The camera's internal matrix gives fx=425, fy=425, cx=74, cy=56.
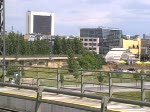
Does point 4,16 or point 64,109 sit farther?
point 4,16

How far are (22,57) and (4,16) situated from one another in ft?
424

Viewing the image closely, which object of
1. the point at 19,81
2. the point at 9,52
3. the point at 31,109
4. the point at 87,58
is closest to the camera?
the point at 31,109

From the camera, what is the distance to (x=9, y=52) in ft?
571

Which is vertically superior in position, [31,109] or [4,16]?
[4,16]

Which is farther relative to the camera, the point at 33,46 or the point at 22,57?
the point at 33,46

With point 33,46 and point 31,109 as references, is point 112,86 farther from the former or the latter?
point 33,46

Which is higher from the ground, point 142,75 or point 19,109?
point 142,75

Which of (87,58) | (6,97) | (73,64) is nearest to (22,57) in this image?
(87,58)

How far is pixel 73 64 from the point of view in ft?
380

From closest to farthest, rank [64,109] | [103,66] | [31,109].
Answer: [64,109]
[31,109]
[103,66]

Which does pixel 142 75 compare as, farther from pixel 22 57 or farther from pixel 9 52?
pixel 9 52

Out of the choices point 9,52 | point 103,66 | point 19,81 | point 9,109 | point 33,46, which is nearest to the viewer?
point 9,109

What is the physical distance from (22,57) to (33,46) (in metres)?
45.1

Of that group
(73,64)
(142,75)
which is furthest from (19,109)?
(73,64)
